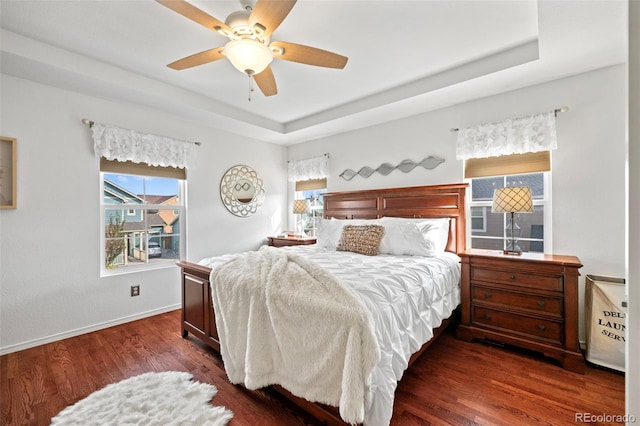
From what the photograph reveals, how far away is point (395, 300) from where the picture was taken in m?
1.68

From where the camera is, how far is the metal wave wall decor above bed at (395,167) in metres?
3.36

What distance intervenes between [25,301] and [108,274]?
2.14ft

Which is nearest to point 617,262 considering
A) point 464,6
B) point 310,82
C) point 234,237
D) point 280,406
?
point 464,6

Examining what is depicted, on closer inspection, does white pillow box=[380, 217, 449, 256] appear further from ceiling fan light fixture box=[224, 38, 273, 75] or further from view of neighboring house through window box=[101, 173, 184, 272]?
view of neighboring house through window box=[101, 173, 184, 272]

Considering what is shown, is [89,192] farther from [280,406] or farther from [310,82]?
[280,406]

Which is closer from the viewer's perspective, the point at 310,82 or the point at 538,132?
the point at 538,132

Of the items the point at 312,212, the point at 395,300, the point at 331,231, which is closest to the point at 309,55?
the point at 395,300

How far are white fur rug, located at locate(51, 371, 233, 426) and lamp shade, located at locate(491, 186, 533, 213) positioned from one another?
267 centimetres

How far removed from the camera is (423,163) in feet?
11.3

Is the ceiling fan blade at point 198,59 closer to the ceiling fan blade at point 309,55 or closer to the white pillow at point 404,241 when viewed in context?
the ceiling fan blade at point 309,55

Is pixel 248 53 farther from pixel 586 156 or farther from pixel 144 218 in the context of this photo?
pixel 586 156

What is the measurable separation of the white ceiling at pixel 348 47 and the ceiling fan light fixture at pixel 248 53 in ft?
1.18

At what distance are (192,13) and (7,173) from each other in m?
2.35

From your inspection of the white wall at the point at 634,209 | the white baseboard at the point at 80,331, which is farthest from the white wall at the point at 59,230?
the white wall at the point at 634,209
